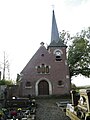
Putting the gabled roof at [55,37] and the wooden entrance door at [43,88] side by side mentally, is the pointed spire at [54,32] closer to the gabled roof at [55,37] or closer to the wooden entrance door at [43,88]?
the gabled roof at [55,37]

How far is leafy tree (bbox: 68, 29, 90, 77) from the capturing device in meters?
40.1

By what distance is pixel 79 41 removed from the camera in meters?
41.3

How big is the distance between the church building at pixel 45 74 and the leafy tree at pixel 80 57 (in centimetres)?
613

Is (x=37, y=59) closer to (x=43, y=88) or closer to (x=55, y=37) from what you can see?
(x=43, y=88)

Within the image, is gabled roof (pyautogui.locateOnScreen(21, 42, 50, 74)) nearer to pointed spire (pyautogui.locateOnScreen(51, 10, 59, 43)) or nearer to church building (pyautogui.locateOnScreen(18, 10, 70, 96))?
church building (pyautogui.locateOnScreen(18, 10, 70, 96))

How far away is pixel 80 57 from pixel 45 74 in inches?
382

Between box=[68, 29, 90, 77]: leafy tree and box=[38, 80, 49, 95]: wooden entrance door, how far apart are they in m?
8.80

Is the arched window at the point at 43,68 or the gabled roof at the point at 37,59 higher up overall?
the gabled roof at the point at 37,59

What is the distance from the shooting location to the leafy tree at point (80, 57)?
4012cm

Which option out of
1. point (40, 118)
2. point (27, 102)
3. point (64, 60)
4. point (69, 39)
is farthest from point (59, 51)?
point (40, 118)

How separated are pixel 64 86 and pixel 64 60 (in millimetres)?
4072

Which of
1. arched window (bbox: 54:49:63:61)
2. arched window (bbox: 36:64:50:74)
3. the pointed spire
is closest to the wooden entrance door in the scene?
arched window (bbox: 36:64:50:74)

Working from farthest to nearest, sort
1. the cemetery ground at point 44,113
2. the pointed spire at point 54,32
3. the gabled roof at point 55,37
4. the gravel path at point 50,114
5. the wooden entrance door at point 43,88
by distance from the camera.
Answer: the pointed spire at point 54,32 → the gabled roof at point 55,37 → the wooden entrance door at point 43,88 → the gravel path at point 50,114 → the cemetery ground at point 44,113

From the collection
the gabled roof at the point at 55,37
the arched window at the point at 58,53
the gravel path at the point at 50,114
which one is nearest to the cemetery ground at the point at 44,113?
the gravel path at the point at 50,114
